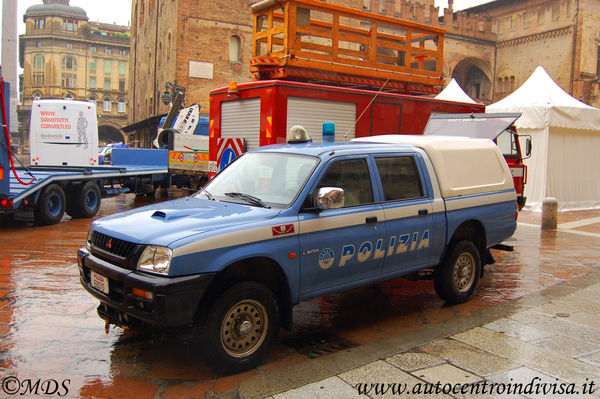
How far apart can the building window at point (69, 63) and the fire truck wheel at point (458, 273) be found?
96.5 metres

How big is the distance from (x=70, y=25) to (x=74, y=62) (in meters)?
8.14

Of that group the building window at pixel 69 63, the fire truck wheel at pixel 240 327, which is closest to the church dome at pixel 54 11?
the building window at pixel 69 63

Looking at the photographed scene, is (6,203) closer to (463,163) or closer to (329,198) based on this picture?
(329,198)

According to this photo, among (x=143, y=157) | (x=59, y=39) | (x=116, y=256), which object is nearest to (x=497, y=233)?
(x=116, y=256)

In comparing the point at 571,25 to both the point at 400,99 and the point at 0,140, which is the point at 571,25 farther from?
the point at 0,140

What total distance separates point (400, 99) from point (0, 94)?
7768mm

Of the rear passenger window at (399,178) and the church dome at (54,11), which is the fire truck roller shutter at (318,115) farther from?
the church dome at (54,11)

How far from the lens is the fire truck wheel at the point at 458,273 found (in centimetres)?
600

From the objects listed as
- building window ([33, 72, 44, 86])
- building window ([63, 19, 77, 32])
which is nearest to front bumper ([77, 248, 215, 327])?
building window ([33, 72, 44, 86])

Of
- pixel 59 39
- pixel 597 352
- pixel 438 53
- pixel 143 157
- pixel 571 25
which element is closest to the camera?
pixel 597 352

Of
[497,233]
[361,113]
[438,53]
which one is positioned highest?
[438,53]

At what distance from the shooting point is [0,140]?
10352mm

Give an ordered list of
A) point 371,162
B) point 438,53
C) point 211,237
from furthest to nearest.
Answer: point 438,53, point 371,162, point 211,237

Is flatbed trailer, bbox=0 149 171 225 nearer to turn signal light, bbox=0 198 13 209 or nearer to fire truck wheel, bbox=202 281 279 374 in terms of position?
turn signal light, bbox=0 198 13 209
